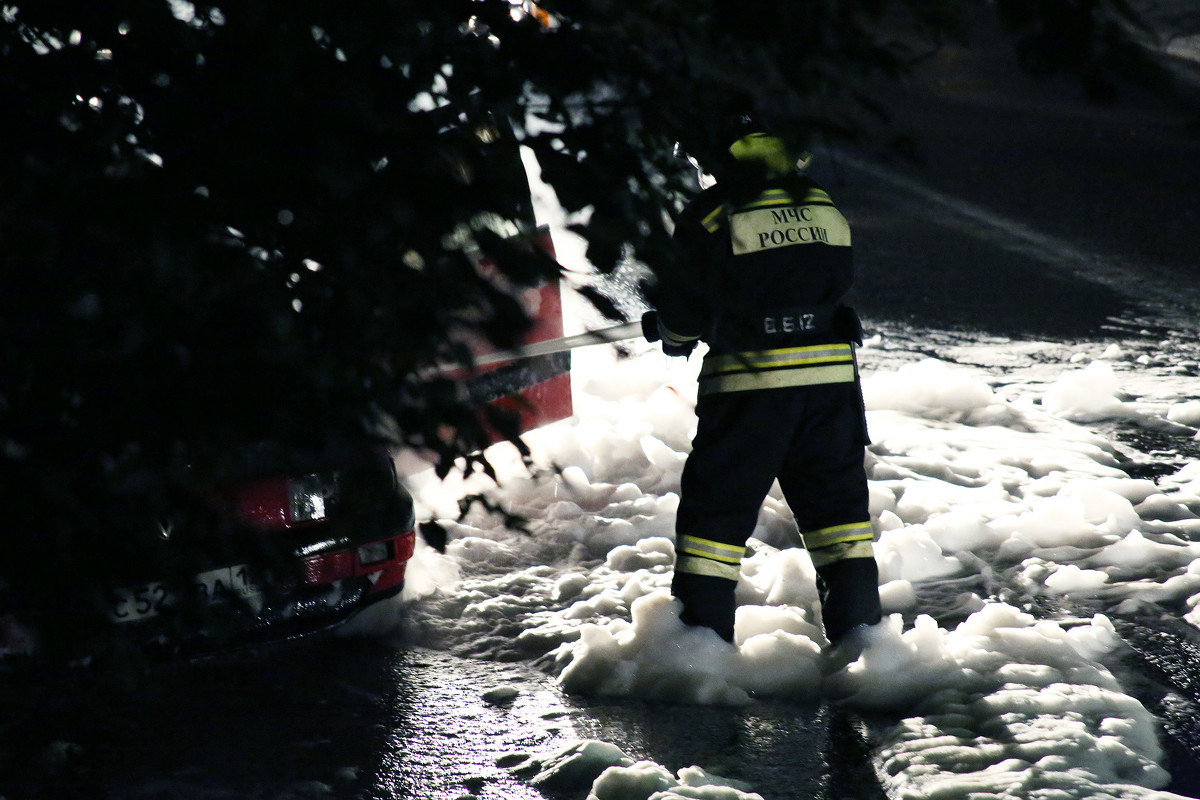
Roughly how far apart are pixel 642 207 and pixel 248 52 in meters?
0.52

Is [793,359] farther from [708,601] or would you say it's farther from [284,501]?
[284,501]

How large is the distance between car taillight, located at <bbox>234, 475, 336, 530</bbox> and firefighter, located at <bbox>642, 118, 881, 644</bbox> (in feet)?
3.54

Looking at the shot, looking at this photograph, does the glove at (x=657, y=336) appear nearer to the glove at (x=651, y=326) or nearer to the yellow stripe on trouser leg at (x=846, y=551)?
the glove at (x=651, y=326)

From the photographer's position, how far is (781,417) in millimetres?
3688

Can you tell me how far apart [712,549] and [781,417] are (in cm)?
44

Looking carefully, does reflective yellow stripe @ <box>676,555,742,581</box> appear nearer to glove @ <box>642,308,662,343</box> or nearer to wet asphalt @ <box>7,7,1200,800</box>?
wet asphalt @ <box>7,7,1200,800</box>

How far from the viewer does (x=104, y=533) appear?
1.65m

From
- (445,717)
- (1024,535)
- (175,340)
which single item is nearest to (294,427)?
(175,340)

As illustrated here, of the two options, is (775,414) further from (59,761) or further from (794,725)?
(59,761)

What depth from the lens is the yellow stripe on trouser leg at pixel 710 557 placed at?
12.2 feet

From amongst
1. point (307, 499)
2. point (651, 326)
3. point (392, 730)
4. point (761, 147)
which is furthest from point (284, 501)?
point (761, 147)

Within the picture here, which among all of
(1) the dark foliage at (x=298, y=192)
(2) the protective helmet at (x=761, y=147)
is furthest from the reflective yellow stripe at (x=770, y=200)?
(1) the dark foliage at (x=298, y=192)

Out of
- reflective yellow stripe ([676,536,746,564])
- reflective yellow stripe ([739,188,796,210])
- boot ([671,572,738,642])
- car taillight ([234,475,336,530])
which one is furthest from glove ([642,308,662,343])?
car taillight ([234,475,336,530])

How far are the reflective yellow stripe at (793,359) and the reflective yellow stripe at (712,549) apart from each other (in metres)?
0.50
